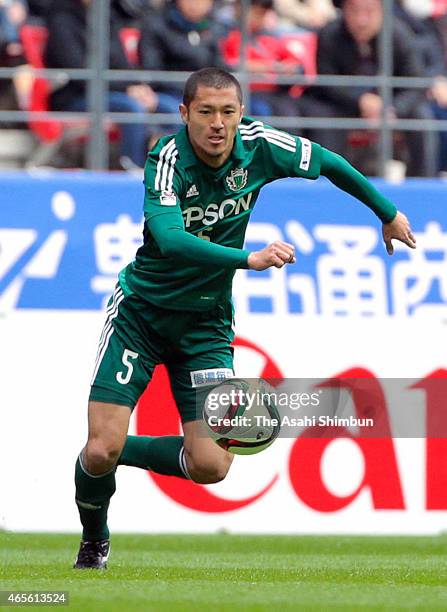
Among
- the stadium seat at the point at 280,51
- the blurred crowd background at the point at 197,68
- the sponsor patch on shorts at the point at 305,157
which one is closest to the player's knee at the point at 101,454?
the sponsor patch on shorts at the point at 305,157

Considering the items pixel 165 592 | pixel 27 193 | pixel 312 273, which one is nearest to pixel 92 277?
pixel 27 193

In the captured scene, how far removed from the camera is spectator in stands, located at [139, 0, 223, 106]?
11.5 m

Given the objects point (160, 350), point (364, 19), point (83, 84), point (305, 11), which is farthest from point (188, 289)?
point (305, 11)

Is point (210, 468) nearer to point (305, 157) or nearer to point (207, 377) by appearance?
point (207, 377)

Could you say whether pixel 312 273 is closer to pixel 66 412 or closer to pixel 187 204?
pixel 66 412

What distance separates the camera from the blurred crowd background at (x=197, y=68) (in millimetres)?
11188

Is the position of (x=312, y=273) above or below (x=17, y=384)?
above

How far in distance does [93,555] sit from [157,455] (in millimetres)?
534

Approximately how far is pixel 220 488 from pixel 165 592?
354 cm

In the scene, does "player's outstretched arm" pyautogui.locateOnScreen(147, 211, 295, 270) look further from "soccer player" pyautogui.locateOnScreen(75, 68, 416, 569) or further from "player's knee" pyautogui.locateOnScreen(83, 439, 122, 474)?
"player's knee" pyautogui.locateOnScreen(83, 439, 122, 474)

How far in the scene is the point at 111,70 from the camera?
11.2 metres

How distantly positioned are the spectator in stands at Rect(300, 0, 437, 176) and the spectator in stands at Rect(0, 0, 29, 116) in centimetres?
211

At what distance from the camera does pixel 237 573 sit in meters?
6.91

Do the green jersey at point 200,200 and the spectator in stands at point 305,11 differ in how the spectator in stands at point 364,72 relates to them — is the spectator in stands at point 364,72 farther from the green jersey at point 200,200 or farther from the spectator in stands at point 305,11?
the green jersey at point 200,200
